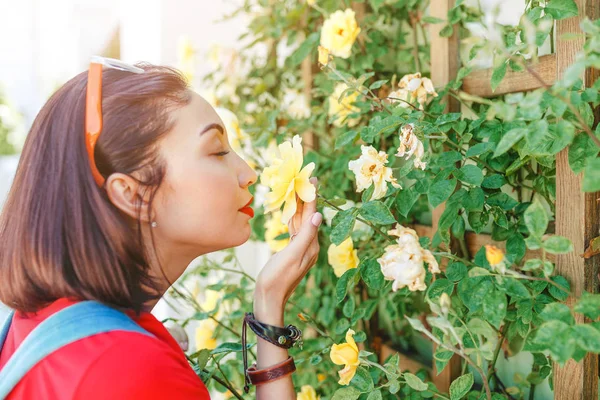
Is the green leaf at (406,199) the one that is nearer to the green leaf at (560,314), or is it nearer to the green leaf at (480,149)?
the green leaf at (480,149)

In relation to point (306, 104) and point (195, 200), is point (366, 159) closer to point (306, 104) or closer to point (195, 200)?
point (195, 200)

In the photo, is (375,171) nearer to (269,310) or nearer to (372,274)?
(372,274)

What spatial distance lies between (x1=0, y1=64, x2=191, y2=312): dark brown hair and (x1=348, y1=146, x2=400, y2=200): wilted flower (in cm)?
30

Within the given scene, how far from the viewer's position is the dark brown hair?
0.88 meters

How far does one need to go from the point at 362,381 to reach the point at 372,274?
0.55ft

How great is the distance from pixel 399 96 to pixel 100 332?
622 mm

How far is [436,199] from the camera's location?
93cm

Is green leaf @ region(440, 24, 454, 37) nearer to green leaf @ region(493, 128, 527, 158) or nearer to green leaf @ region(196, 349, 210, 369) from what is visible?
green leaf @ region(493, 128, 527, 158)

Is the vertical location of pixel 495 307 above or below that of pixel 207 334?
above

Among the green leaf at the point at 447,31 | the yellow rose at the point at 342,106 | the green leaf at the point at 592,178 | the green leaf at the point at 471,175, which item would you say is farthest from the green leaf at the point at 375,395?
the green leaf at the point at 447,31

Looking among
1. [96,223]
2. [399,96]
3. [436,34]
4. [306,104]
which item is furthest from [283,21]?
[96,223]

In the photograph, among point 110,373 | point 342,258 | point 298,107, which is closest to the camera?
point 110,373

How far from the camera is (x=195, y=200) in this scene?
0.93 metres

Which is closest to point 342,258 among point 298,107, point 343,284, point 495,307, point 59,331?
point 343,284
